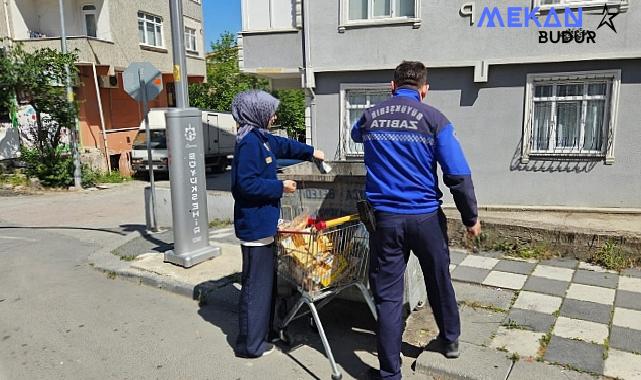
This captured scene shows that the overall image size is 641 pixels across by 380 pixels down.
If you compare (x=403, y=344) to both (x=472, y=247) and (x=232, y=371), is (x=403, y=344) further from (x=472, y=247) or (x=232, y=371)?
(x=472, y=247)

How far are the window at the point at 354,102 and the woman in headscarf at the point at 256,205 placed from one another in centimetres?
724

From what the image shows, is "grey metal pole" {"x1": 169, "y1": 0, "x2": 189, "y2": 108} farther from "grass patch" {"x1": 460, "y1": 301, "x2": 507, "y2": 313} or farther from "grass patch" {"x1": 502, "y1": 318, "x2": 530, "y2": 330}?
"grass patch" {"x1": 502, "y1": 318, "x2": 530, "y2": 330}

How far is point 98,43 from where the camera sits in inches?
802

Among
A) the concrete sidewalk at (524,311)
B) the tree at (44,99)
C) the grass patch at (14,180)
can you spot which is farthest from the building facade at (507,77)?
the grass patch at (14,180)

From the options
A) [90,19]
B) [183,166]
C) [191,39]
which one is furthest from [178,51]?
[191,39]

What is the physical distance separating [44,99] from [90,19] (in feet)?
28.5

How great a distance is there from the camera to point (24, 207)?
40.2 ft

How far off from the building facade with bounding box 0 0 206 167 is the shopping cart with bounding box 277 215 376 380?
689 inches

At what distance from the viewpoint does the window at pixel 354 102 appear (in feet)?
36.2

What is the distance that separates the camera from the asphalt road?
3850 millimetres

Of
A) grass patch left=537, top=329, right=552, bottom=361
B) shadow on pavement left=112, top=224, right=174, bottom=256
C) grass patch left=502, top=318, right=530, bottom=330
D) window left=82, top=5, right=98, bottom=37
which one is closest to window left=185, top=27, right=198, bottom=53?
window left=82, top=5, right=98, bottom=37

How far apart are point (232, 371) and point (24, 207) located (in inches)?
419

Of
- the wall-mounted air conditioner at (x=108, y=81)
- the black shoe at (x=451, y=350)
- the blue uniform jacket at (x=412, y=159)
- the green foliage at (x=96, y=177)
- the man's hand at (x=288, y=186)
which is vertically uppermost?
the wall-mounted air conditioner at (x=108, y=81)

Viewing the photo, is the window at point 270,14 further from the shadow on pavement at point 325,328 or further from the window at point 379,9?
the shadow on pavement at point 325,328
